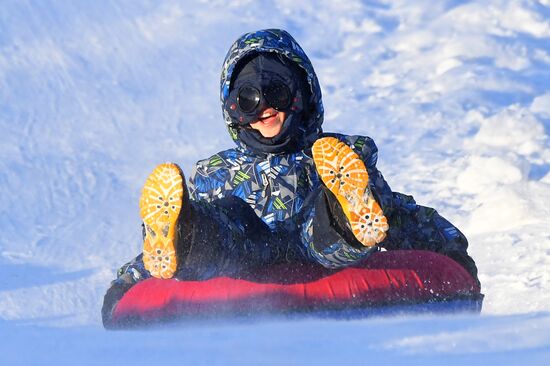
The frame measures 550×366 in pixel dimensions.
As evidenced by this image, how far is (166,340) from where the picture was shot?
1.98 m

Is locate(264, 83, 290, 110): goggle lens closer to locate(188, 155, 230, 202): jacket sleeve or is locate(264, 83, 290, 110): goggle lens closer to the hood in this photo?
the hood

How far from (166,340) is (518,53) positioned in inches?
199

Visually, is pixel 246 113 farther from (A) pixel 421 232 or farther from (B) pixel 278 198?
(A) pixel 421 232

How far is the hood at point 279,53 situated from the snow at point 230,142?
2.71ft

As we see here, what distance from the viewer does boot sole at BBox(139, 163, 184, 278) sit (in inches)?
91.4

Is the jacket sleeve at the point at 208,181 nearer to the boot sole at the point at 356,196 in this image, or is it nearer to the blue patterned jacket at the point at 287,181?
the blue patterned jacket at the point at 287,181

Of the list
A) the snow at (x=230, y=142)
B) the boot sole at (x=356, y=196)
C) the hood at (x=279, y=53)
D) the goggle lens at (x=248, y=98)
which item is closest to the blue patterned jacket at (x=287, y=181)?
the hood at (x=279, y=53)

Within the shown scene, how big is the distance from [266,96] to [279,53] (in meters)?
0.18

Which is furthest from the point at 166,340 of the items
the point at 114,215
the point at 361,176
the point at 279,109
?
the point at 114,215

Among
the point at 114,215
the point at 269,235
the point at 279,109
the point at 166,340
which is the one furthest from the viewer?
the point at 114,215

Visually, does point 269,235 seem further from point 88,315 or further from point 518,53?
point 518,53

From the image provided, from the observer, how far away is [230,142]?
5492mm

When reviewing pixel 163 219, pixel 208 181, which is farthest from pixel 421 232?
pixel 163 219

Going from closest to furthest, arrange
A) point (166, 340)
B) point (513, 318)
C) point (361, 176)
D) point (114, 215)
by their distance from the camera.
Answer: point (166, 340) < point (513, 318) < point (361, 176) < point (114, 215)
